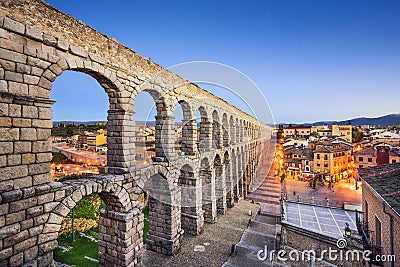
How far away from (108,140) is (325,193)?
34432mm

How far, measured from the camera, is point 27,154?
5652 millimetres

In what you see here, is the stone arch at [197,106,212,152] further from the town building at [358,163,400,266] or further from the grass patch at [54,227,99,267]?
the town building at [358,163,400,266]

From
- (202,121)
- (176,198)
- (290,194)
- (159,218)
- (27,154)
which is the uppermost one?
(202,121)

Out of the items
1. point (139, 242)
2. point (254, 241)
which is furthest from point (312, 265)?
point (139, 242)

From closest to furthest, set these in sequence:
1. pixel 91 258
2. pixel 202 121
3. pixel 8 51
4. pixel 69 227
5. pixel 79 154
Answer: pixel 8 51, pixel 91 258, pixel 69 227, pixel 202 121, pixel 79 154

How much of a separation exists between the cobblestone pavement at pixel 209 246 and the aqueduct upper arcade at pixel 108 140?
0.64 metres

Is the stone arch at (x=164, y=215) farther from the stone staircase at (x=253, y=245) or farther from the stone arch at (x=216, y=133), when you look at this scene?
the stone arch at (x=216, y=133)

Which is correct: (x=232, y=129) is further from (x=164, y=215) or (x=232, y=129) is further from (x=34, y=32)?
(x=34, y=32)

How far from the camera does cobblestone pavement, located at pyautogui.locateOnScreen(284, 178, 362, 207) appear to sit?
29016mm

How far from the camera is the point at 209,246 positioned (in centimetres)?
1320

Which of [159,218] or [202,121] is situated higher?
[202,121]

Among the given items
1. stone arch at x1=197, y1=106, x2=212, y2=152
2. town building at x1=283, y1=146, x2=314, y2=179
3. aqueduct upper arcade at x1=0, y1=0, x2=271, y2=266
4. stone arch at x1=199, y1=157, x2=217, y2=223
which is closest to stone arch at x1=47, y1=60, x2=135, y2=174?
aqueduct upper arcade at x1=0, y1=0, x2=271, y2=266

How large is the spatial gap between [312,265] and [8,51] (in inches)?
610

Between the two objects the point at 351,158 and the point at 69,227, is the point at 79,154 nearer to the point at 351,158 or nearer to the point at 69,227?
the point at 69,227
